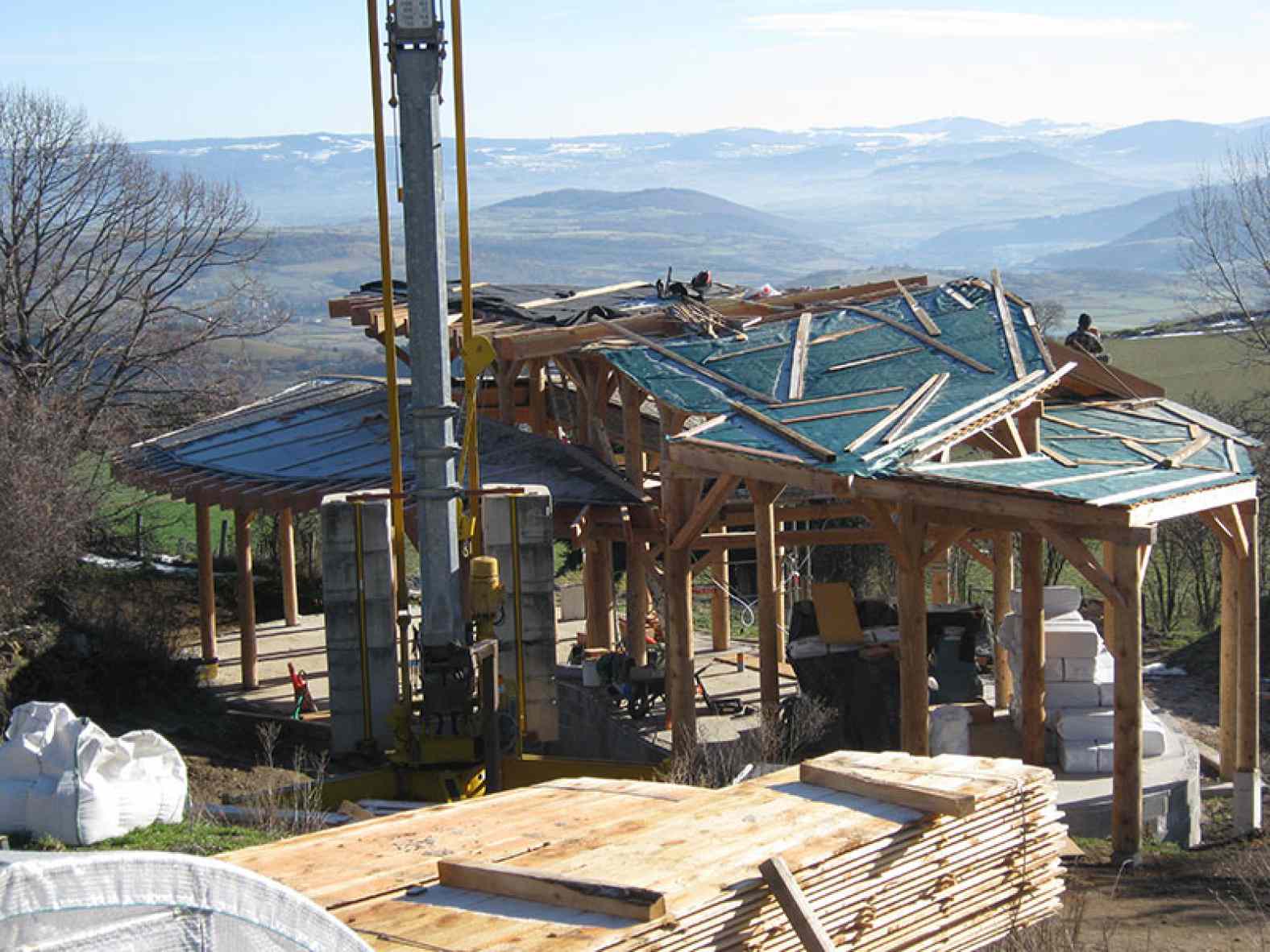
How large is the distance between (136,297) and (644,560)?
2024 centimetres

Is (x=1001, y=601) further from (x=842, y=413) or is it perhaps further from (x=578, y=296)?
(x=578, y=296)

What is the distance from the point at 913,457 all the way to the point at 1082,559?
1717 mm

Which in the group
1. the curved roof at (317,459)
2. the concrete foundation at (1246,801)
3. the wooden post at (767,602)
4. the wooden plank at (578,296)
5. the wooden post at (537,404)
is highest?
the wooden plank at (578,296)

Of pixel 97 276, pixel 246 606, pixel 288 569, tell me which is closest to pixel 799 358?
pixel 246 606

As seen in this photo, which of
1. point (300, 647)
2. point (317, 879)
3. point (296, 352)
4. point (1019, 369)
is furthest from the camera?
point (296, 352)

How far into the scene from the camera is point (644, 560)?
66.5ft

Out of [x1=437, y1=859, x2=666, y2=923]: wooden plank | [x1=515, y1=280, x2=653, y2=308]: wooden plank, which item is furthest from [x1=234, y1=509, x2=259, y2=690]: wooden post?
[x1=437, y1=859, x2=666, y2=923]: wooden plank

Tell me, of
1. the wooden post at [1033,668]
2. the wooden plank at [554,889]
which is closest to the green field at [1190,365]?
the wooden post at [1033,668]

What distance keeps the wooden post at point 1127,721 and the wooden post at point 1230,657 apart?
243cm

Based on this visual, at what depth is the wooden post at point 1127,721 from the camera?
1279 cm

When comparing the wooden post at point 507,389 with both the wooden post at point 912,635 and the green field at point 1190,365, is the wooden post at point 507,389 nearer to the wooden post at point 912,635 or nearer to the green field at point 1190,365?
the wooden post at point 912,635

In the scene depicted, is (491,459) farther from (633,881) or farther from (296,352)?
(296,352)

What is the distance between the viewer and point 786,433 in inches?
583

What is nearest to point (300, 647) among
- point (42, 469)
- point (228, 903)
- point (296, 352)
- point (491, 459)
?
point (42, 469)
